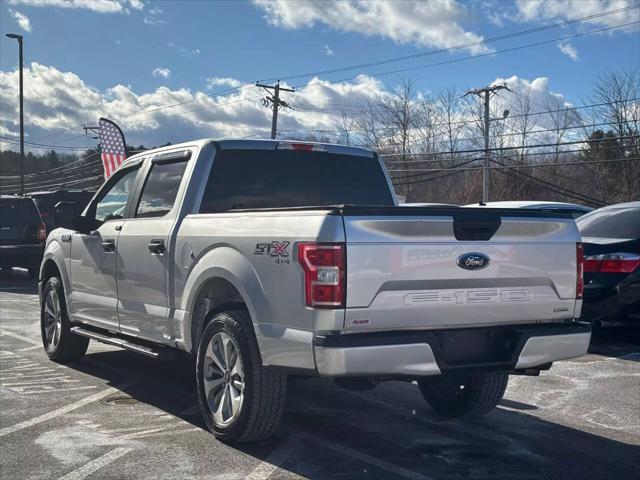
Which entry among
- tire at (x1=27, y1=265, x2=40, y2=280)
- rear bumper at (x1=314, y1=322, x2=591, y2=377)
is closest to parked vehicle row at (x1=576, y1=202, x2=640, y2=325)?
rear bumper at (x1=314, y1=322, x2=591, y2=377)

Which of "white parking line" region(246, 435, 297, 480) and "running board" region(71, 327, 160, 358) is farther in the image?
"running board" region(71, 327, 160, 358)

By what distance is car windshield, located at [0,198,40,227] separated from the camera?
15773mm

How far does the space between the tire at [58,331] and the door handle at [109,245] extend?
4.18 feet

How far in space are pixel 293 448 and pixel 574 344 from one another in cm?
187

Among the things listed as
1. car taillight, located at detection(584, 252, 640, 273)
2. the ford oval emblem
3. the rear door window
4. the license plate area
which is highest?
the rear door window

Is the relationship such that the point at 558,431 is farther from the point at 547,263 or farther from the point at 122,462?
the point at 122,462

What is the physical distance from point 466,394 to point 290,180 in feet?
6.91

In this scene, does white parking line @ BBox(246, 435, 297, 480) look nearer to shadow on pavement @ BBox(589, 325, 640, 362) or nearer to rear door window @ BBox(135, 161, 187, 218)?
rear door window @ BBox(135, 161, 187, 218)

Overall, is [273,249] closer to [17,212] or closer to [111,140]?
[17,212]

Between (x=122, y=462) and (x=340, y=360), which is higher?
(x=340, y=360)

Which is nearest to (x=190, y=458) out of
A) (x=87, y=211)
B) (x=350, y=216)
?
(x=350, y=216)

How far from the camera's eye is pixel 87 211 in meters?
7.11

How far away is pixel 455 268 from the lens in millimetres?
4254

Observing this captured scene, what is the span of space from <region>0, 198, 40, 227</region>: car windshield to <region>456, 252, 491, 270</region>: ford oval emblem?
13.6 m
